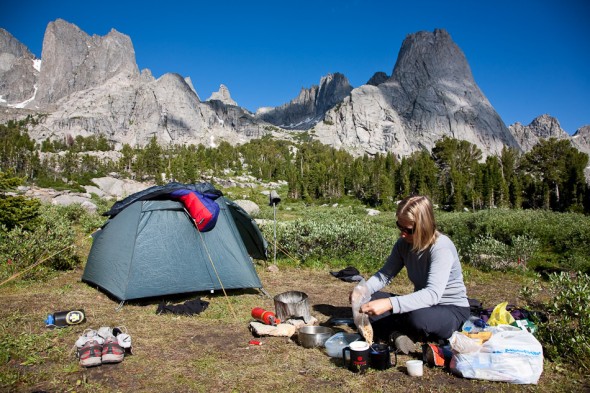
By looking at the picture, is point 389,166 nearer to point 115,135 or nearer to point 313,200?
point 313,200

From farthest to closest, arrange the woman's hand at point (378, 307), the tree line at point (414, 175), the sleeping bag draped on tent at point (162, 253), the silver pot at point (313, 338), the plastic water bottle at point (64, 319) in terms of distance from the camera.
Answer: the tree line at point (414, 175), the sleeping bag draped on tent at point (162, 253), the plastic water bottle at point (64, 319), the silver pot at point (313, 338), the woman's hand at point (378, 307)

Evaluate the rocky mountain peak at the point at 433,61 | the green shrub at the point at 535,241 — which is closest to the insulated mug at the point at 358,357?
the green shrub at the point at 535,241

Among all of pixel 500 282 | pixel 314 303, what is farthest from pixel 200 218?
pixel 500 282

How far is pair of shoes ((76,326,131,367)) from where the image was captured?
14.8 ft

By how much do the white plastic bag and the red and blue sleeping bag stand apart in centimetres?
532

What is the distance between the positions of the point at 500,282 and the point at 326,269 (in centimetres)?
452

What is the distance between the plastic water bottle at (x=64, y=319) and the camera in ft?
19.0

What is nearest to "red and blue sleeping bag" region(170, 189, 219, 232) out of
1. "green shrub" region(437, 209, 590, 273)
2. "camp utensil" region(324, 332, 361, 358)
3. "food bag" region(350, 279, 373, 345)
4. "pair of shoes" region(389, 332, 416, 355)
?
"camp utensil" region(324, 332, 361, 358)

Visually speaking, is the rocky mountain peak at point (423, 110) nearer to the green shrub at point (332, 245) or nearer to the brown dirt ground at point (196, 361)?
the green shrub at point (332, 245)

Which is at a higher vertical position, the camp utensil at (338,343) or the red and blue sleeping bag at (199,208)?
the red and blue sleeping bag at (199,208)

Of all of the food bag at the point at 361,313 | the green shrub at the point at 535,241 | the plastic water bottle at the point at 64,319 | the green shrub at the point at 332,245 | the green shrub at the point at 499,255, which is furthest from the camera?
the green shrub at the point at 535,241

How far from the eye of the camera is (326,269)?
11.1m

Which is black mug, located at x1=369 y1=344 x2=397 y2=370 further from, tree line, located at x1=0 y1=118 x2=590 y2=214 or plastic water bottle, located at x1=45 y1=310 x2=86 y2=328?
tree line, located at x1=0 y1=118 x2=590 y2=214

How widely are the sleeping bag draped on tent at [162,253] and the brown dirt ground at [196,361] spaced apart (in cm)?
42
